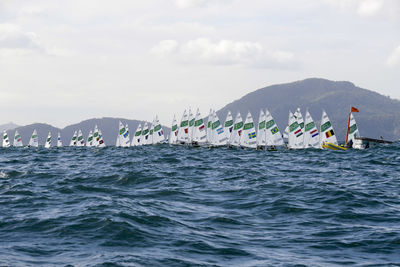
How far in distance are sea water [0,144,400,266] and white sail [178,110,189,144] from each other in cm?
7967

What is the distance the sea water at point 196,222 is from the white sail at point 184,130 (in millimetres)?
79665

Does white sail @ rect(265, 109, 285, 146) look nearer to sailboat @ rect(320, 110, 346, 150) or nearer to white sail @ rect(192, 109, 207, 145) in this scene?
sailboat @ rect(320, 110, 346, 150)

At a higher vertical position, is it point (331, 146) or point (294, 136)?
point (294, 136)

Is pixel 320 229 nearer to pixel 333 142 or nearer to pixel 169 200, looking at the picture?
pixel 169 200

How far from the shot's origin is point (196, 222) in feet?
51.9

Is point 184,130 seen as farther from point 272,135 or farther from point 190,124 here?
point 272,135

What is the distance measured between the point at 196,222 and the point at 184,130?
298 ft

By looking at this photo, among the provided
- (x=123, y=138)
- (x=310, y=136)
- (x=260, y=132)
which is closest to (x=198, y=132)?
(x=260, y=132)

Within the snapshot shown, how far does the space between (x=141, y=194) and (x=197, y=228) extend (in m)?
7.34

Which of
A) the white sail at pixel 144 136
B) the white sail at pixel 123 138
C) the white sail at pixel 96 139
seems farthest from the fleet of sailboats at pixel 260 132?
the white sail at pixel 96 139

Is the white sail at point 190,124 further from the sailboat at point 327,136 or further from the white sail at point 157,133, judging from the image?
the sailboat at point 327,136

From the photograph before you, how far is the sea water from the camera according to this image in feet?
38.3

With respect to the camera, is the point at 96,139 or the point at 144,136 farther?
the point at 96,139

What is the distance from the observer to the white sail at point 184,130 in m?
106
